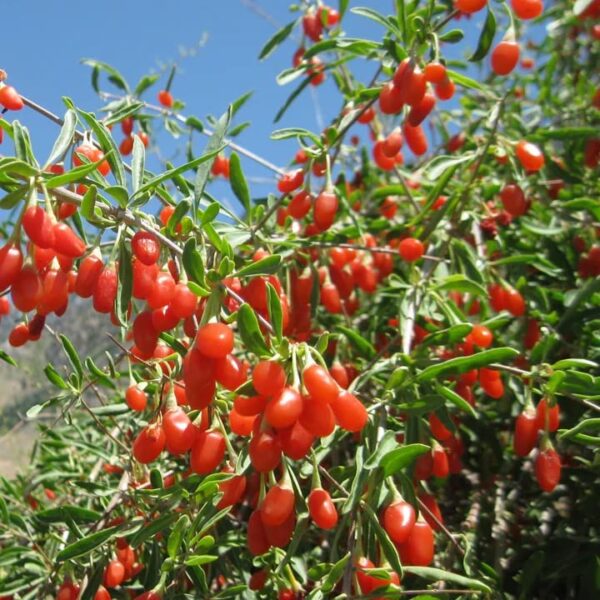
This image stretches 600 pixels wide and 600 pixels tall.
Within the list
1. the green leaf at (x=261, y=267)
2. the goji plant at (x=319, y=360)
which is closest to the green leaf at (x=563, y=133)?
the goji plant at (x=319, y=360)

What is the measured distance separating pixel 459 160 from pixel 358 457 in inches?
40.6

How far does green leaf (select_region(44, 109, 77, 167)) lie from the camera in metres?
1.09

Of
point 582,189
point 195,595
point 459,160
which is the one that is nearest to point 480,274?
point 459,160

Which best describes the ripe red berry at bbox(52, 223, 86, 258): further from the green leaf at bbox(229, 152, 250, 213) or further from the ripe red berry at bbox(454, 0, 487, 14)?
the ripe red berry at bbox(454, 0, 487, 14)

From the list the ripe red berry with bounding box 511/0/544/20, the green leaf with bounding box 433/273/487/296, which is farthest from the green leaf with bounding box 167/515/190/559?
the ripe red berry with bounding box 511/0/544/20

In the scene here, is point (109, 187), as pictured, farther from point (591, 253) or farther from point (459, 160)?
point (591, 253)

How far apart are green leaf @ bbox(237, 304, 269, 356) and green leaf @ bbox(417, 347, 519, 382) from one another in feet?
1.13

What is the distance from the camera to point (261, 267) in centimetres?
112

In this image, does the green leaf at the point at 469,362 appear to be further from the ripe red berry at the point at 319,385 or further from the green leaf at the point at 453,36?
the green leaf at the point at 453,36

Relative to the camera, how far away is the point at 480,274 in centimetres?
189

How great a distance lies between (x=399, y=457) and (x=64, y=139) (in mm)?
757

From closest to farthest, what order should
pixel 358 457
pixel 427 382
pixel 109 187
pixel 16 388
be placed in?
pixel 109 187
pixel 358 457
pixel 427 382
pixel 16 388

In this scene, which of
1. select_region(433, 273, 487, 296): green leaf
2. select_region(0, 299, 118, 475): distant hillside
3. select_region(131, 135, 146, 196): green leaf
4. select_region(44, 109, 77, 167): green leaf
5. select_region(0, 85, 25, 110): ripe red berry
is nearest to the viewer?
select_region(44, 109, 77, 167): green leaf

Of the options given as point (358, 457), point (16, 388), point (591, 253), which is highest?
point (16, 388)
